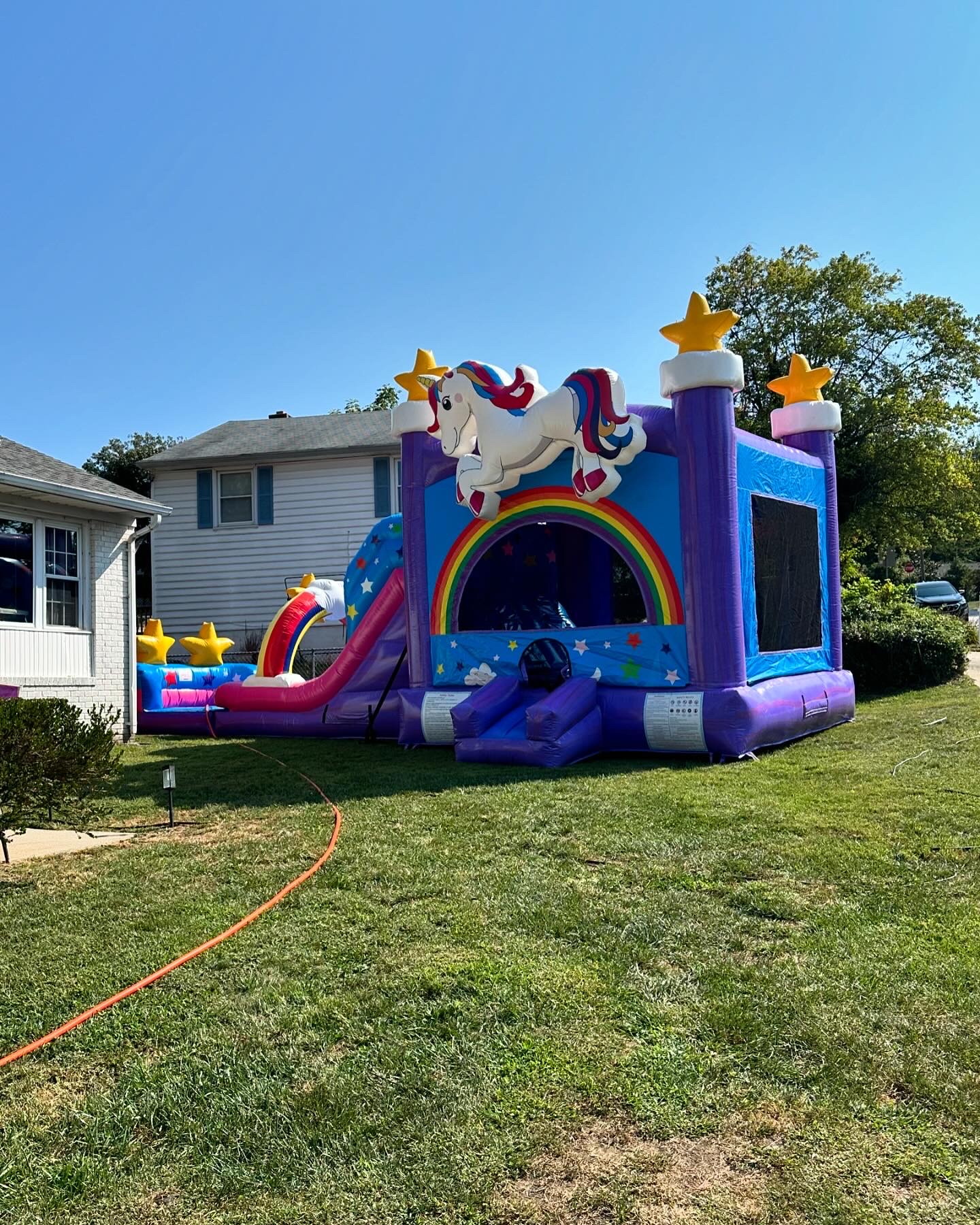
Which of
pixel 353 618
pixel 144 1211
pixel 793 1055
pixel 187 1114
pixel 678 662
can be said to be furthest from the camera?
pixel 353 618

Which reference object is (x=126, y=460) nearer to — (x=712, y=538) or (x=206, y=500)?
(x=206, y=500)

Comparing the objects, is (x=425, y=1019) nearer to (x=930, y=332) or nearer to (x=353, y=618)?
(x=353, y=618)

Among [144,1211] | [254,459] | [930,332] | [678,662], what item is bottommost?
[144,1211]

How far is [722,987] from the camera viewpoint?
317 centimetres

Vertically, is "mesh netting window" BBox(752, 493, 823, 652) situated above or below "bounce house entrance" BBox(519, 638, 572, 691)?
above

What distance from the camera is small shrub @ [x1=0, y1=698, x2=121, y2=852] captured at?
4.73 meters

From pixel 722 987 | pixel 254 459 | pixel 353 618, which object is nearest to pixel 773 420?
pixel 353 618

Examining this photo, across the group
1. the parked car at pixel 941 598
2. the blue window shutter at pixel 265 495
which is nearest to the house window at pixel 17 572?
the blue window shutter at pixel 265 495

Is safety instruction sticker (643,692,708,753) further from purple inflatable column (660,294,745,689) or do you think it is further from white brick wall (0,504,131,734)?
white brick wall (0,504,131,734)

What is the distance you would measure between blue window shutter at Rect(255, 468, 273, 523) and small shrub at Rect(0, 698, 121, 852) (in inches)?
578

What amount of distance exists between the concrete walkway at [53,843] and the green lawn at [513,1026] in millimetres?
286

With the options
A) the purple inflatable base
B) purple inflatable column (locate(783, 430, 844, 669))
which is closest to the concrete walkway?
the purple inflatable base

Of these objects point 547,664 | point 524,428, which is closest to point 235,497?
point 524,428

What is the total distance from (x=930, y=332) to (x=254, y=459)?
48.1 ft
